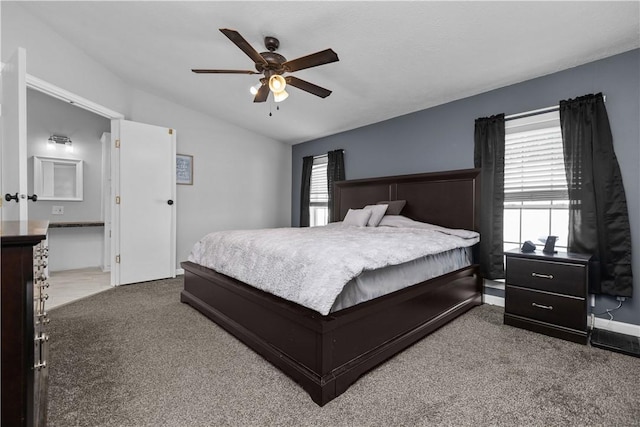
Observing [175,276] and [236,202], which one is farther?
[236,202]

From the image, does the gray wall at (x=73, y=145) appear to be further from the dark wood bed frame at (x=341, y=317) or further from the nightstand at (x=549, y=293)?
the nightstand at (x=549, y=293)

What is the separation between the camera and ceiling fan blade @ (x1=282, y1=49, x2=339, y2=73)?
6.74 ft

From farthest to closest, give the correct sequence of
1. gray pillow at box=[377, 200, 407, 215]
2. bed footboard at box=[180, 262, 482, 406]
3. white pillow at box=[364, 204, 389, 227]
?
gray pillow at box=[377, 200, 407, 215] < white pillow at box=[364, 204, 389, 227] < bed footboard at box=[180, 262, 482, 406]

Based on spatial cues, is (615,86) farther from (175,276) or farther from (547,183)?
(175,276)

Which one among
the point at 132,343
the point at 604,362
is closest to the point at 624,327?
the point at 604,362

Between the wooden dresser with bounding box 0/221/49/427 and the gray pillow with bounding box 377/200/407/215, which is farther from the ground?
the gray pillow with bounding box 377/200/407/215

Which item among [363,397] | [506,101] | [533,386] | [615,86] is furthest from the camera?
[506,101]

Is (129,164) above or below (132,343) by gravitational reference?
above

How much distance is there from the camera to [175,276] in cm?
433

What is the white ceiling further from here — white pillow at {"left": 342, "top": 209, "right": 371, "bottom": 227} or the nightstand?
the nightstand

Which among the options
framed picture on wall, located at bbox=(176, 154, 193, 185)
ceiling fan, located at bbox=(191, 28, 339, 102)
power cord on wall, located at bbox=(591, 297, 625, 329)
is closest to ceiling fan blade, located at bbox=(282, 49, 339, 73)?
ceiling fan, located at bbox=(191, 28, 339, 102)

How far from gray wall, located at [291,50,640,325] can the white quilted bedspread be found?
1432 millimetres

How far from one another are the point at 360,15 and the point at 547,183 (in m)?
2.44

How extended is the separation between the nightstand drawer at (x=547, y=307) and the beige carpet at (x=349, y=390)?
162mm
